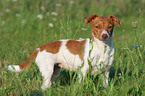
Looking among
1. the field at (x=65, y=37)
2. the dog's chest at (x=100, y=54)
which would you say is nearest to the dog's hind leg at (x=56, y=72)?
the field at (x=65, y=37)

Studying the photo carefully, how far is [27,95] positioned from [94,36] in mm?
1353

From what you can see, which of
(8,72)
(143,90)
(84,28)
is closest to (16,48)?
(8,72)

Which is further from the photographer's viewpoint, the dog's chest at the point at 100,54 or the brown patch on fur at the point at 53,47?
the brown patch on fur at the point at 53,47

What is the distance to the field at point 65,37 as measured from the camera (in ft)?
9.72

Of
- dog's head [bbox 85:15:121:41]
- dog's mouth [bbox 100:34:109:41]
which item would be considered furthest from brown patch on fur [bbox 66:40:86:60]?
dog's mouth [bbox 100:34:109:41]

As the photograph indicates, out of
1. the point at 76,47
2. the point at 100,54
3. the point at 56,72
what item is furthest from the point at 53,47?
the point at 100,54

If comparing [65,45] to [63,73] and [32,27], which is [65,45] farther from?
[32,27]

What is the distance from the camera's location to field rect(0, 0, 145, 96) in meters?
2.96

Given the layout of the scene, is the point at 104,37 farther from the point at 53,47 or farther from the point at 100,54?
the point at 53,47

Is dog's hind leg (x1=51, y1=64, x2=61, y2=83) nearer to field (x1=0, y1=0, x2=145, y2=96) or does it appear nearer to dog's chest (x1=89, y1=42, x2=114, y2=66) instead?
field (x1=0, y1=0, x2=145, y2=96)

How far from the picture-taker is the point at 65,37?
4.31 m

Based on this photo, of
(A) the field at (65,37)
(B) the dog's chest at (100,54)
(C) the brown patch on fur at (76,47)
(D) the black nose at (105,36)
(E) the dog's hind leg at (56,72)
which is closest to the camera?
(A) the field at (65,37)

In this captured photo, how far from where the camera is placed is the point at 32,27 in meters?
7.45

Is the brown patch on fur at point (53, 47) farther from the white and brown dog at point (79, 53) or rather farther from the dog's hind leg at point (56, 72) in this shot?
the dog's hind leg at point (56, 72)
